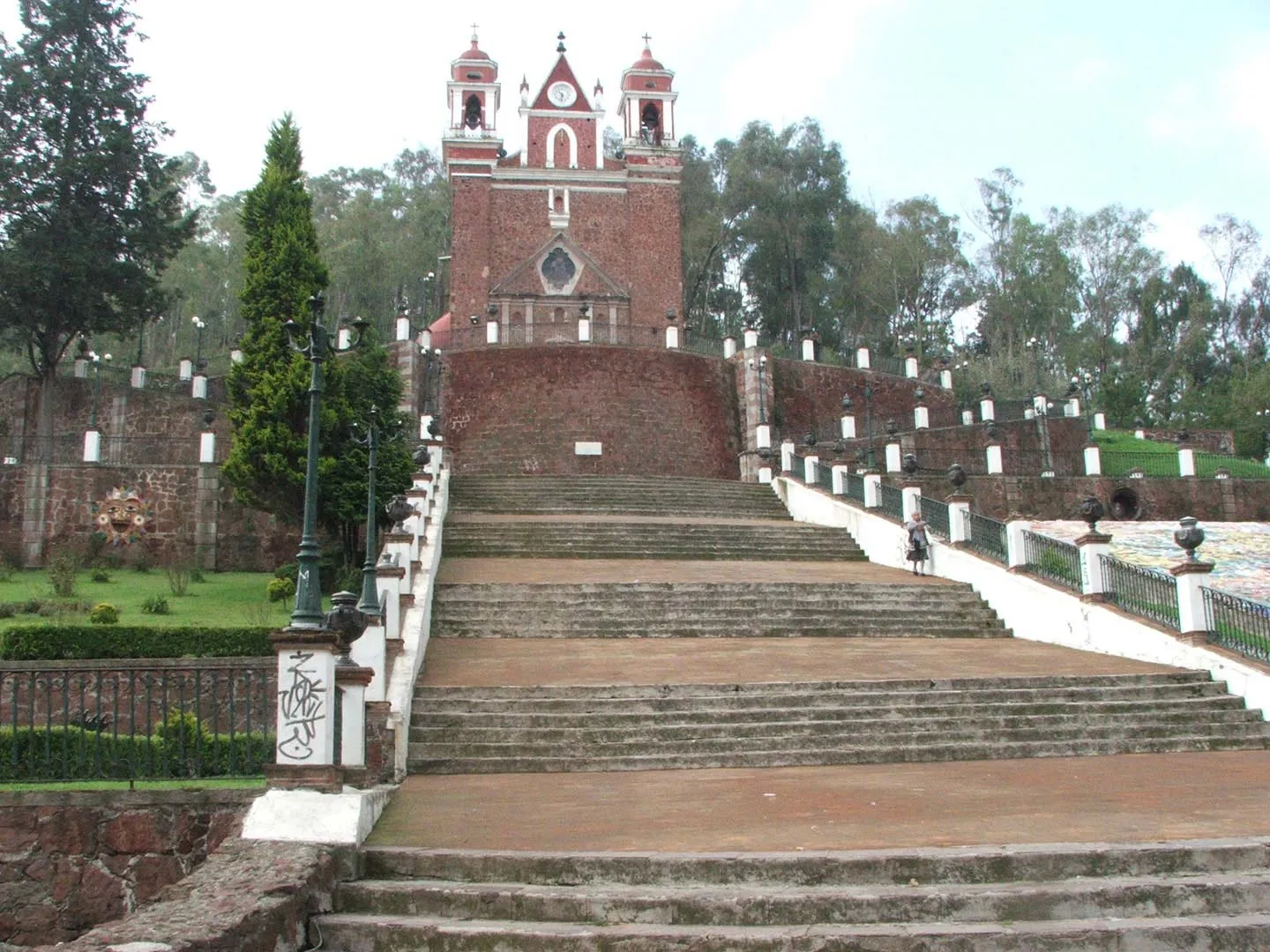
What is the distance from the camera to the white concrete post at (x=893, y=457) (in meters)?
27.4

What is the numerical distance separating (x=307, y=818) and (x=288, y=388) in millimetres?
15054

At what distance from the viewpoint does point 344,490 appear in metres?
20.3

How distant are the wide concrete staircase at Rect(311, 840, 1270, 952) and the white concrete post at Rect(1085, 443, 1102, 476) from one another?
22.9m

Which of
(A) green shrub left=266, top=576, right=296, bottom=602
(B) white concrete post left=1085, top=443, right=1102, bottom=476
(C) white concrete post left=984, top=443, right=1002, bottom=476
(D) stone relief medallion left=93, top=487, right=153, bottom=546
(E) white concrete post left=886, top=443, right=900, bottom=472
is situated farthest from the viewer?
(B) white concrete post left=1085, top=443, right=1102, bottom=476

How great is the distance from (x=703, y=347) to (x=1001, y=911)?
3189 cm

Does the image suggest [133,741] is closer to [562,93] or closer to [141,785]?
[141,785]

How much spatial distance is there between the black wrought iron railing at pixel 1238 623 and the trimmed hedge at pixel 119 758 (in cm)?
1028

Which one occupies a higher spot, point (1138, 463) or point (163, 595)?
point (1138, 463)

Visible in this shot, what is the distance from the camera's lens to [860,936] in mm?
5324

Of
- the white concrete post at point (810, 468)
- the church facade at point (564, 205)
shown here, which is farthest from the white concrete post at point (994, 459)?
the church facade at point (564, 205)

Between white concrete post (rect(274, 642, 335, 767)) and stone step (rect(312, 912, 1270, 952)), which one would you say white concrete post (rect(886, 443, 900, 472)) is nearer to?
white concrete post (rect(274, 642, 335, 767))

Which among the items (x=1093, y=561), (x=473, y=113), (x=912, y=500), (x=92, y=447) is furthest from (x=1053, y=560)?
(x=473, y=113)

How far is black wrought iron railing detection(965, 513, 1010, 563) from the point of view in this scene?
16859mm

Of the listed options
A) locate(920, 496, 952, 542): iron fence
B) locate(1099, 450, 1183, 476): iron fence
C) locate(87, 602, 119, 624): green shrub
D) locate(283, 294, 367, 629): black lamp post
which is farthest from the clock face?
locate(283, 294, 367, 629): black lamp post
